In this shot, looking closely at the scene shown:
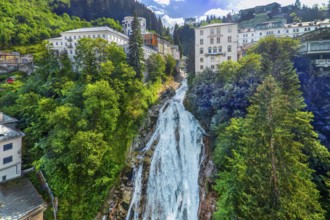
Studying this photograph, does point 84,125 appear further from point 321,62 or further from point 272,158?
point 321,62

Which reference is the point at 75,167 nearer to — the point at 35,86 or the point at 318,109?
the point at 35,86

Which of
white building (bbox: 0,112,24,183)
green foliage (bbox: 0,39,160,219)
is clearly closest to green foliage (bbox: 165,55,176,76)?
green foliage (bbox: 0,39,160,219)

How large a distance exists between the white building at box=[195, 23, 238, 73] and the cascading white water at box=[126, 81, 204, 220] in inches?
579

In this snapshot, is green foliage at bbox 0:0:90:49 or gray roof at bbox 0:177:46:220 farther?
green foliage at bbox 0:0:90:49

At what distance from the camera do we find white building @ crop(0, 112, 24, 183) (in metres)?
25.2

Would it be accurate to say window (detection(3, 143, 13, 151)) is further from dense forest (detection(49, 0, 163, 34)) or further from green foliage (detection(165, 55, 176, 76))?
dense forest (detection(49, 0, 163, 34))

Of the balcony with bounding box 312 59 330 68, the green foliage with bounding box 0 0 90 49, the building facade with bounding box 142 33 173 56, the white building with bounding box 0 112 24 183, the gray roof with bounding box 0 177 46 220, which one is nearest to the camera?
the gray roof with bounding box 0 177 46 220

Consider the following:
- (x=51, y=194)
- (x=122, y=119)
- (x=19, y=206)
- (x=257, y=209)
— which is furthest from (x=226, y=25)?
(x=19, y=206)

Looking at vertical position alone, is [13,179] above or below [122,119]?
below

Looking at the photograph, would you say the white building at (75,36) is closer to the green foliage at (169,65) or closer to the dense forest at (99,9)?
the green foliage at (169,65)

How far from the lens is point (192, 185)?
2628 cm

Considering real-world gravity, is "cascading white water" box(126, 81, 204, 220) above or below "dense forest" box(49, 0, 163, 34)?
below

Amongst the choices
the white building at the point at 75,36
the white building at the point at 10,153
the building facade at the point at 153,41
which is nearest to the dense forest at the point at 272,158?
the white building at the point at 10,153

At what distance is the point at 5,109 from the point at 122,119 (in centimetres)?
2041
